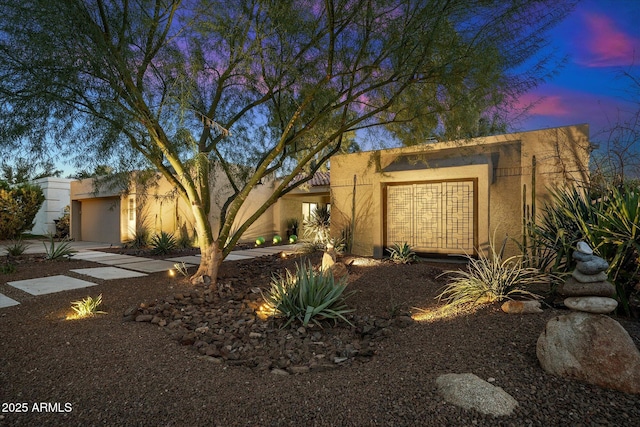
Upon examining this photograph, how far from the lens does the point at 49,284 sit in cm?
589

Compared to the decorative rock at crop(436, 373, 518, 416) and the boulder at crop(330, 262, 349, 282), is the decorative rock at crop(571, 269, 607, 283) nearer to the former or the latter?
the decorative rock at crop(436, 373, 518, 416)

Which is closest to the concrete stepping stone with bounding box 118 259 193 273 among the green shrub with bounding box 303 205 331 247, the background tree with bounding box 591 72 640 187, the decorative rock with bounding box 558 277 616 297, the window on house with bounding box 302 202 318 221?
the green shrub with bounding box 303 205 331 247

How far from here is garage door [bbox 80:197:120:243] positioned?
14.0 m

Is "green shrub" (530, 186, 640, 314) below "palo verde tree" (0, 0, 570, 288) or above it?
below

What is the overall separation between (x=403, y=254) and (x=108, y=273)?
591 cm

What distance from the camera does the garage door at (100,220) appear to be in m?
14.0

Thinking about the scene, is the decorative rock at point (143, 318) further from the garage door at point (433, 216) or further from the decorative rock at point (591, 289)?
the garage door at point (433, 216)

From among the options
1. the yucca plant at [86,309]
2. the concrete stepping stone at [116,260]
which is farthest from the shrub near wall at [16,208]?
the yucca plant at [86,309]

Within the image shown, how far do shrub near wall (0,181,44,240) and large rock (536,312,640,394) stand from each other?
1800 cm

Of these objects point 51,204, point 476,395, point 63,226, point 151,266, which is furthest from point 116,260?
point 51,204

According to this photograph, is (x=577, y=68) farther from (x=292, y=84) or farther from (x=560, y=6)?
(x=292, y=84)

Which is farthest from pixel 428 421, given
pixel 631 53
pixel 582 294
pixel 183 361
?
pixel 631 53

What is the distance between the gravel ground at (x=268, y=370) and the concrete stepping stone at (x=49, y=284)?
61 centimetres

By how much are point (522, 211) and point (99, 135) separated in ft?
25.0
